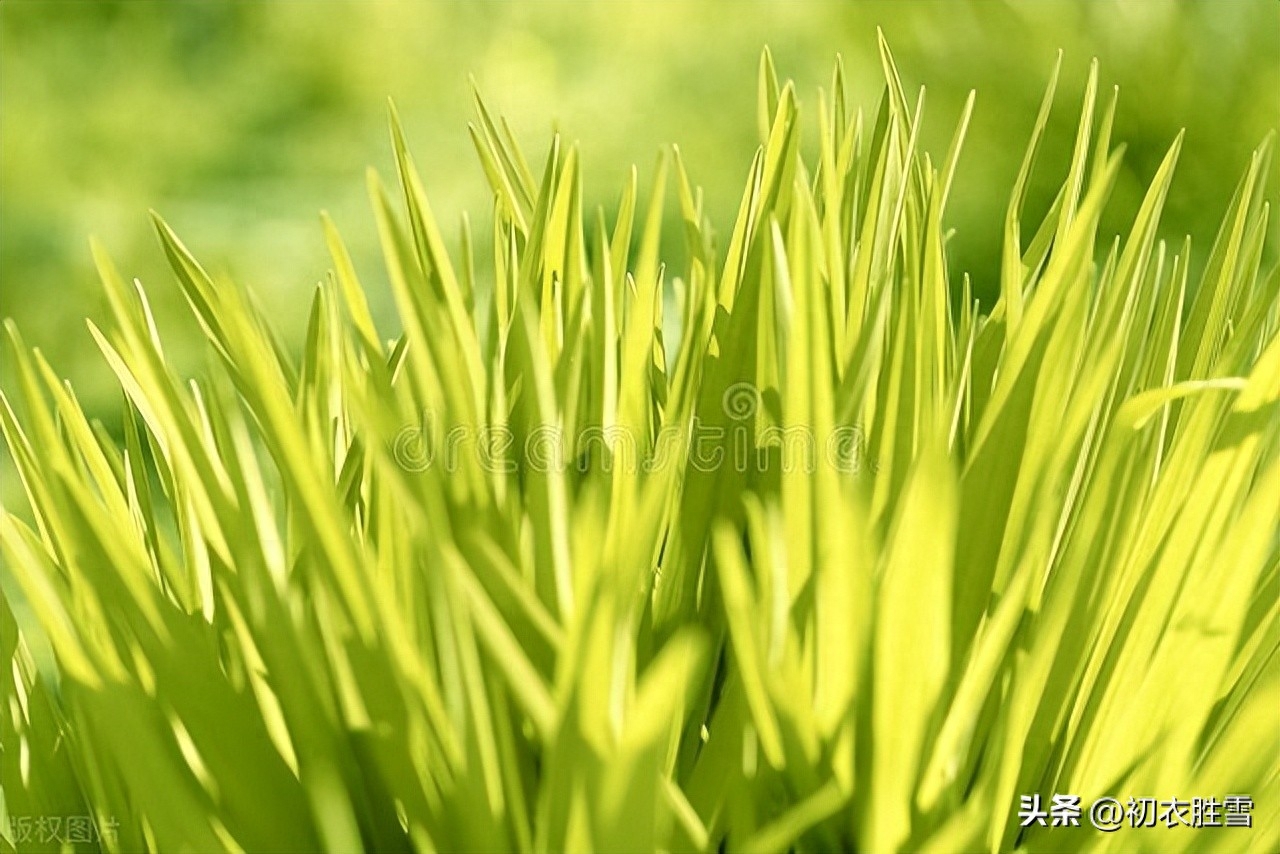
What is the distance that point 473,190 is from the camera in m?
0.87

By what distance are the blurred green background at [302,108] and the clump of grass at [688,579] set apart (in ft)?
2.12

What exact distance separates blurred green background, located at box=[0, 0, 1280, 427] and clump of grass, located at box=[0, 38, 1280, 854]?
0.65 m

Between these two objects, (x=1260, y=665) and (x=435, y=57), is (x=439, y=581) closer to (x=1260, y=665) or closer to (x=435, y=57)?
(x=1260, y=665)

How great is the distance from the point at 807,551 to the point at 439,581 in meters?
0.04

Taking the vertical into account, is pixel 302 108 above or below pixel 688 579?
above

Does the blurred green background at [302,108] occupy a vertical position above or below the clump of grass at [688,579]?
above

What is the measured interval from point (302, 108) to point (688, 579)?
808mm

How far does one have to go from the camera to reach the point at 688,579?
0.17m

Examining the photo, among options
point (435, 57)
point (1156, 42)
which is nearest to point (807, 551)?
point (1156, 42)

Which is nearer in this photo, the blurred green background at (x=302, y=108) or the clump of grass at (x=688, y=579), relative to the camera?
the clump of grass at (x=688, y=579)

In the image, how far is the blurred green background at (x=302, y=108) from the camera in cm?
83

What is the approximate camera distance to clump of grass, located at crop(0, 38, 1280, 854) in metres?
0.13

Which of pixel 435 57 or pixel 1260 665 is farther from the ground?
pixel 435 57

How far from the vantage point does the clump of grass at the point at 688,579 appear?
0.13 m
